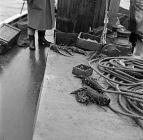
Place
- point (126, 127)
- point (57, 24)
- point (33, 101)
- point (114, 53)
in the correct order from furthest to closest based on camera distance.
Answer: point (57, 24) < point (114, 53) < point (33, 101) < point (126, 127)

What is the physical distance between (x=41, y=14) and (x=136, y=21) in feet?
5.41

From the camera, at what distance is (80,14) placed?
14.2 feet

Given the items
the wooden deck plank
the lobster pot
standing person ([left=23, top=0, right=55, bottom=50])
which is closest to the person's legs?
standing person ([left=23, top=0, right=55, bottom=50])

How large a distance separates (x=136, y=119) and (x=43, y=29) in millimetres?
2677

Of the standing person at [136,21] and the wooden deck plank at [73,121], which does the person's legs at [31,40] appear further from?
the wooden deck plank at [73,121]

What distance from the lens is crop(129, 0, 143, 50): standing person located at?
14.2 feet

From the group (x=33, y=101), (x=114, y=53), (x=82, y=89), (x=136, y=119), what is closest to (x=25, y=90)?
(x=33, y=101)

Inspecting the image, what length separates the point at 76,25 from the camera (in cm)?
441

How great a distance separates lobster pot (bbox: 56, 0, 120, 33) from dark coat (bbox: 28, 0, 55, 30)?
210 millimetres

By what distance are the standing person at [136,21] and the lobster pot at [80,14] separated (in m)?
0.55

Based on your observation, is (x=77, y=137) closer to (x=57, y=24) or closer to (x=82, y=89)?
(x=82, y=89)

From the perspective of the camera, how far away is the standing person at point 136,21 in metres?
4.34

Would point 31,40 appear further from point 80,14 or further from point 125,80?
point 125,80

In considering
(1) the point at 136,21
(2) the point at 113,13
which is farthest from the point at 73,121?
(2) the point at 113,13
